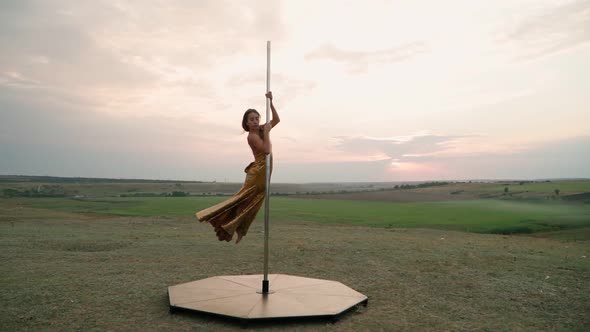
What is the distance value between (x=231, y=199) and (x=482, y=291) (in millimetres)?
6573

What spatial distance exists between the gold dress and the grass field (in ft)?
6.34

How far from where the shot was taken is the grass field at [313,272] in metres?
7.65

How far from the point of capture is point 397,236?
19734mm

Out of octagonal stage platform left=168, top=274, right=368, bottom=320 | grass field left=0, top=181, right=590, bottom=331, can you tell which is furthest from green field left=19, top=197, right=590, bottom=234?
octagonal stage platform left=168, top=274, right=368, bottom=320

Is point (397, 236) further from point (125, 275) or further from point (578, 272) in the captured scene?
→ point (125, 275)

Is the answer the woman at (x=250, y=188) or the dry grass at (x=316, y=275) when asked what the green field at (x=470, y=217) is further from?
the woman at (x=250, y=188)

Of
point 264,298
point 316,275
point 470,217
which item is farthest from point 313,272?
point 470,217

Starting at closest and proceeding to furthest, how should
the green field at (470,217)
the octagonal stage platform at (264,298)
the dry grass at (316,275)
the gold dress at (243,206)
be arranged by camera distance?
the octagonal stage platform at (264,298)
the dry grass at (316,275)
the gold dress at (243,206)
the green field at (470,217)

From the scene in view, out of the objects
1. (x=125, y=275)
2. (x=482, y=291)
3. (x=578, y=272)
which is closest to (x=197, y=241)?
(x=125, y=275)

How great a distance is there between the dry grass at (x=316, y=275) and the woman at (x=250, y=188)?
2.06 meters

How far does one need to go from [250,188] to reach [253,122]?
1.46 m

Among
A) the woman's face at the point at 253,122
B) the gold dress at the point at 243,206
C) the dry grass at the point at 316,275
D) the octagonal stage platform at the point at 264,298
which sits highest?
the woman's face at the point at 253,122

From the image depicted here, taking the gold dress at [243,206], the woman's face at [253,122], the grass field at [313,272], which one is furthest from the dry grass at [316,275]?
the woman's face at [253,122]

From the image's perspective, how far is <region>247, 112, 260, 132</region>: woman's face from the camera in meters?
8.92
